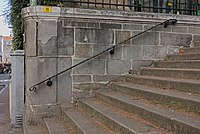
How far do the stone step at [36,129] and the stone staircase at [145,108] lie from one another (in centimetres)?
14

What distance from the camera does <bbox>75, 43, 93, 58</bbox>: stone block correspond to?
611 cm

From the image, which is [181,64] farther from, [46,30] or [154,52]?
[46,30]

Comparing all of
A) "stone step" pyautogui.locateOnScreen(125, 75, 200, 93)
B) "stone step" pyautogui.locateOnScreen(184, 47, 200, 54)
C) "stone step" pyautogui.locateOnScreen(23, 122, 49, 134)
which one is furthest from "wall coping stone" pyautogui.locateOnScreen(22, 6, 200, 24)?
"stone step" pyautogui.locateOnScreen(23, 122, 49, 134)

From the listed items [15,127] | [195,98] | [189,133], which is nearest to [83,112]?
[15,127]

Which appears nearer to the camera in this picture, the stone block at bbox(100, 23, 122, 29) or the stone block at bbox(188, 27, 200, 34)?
the stone block at bbox(100, 23, 122, 29)

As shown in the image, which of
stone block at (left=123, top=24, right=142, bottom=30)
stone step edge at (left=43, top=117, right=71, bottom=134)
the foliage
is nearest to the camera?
stone step edge at (left=43, top=117, right=71, bottom=134)

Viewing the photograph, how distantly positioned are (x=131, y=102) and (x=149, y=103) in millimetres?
296

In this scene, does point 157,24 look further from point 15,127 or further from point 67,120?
point 15,127

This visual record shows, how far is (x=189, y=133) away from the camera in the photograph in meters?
2.98

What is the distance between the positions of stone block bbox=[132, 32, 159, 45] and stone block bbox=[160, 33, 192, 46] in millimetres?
160

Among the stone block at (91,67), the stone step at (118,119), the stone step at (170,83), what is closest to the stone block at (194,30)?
the stone step at (170,83)

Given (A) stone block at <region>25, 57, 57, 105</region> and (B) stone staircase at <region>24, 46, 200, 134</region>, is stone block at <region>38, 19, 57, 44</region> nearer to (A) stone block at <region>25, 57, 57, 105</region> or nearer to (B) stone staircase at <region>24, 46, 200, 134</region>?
(A) stone block at <region>25, 57, 57, 105</region>

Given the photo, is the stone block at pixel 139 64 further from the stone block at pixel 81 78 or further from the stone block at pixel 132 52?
the stone block at pixel 81 78

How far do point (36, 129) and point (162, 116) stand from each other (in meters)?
2.89
